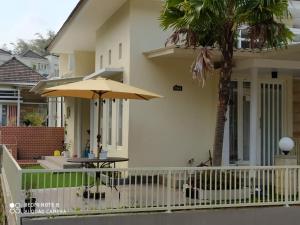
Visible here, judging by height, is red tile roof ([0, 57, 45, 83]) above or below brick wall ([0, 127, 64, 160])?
above

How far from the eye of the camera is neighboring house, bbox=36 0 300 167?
504 inches

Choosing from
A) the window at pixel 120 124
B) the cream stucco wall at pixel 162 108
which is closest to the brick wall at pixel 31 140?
the window at pixel 120 124

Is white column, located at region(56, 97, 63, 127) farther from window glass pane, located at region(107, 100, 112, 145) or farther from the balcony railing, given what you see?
the balcony railing

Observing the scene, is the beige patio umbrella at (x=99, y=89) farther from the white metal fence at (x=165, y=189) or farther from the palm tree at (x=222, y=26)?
the white metal fence at (x=165, y=189)

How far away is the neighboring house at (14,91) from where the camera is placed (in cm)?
2592

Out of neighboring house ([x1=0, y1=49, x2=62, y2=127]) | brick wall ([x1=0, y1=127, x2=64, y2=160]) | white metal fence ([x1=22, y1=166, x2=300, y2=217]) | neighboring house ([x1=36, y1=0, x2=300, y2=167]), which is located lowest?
white metal fence ([x1=22, y1=166, x2=300, y2=217])

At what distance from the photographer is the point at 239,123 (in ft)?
44.9

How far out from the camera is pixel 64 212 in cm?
822

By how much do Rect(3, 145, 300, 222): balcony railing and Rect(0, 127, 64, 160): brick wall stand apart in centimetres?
1144

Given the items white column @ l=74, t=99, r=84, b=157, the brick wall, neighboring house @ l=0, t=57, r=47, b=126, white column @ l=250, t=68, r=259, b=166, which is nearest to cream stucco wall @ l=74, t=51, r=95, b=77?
white column @ l=74, t=99, r=84, b=157

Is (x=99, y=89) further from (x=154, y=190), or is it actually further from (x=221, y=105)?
(x=221, y=105)

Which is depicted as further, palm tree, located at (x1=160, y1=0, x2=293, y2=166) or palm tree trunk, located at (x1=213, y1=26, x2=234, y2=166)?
palm tree trunk, located at (x1=213, y1=26, x2=234, y2=166)

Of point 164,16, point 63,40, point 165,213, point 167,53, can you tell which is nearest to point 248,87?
point 167,53

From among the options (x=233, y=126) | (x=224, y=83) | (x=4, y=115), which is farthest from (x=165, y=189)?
(x=4, y=115)
